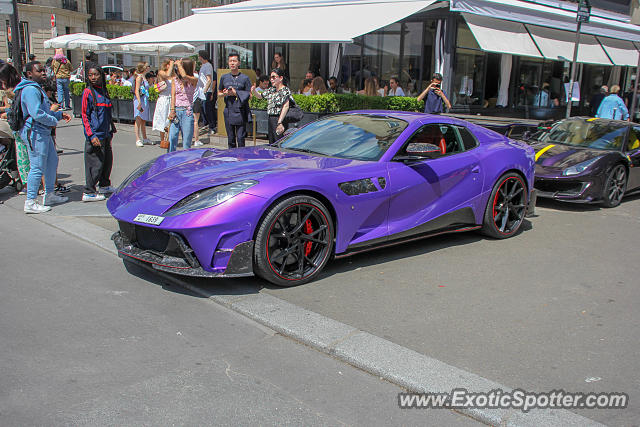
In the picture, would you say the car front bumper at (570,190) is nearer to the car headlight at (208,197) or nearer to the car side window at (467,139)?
the car side window at (467,139)

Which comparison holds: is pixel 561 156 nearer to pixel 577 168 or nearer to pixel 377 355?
pixel 577 168

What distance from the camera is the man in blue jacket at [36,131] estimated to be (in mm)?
6754

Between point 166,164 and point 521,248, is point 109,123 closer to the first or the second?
point 166,164

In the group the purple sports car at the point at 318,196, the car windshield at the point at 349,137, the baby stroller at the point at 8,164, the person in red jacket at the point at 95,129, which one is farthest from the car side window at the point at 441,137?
the baby stroller at the point at 8,164

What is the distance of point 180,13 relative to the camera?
192 feet

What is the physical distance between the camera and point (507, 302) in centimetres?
452

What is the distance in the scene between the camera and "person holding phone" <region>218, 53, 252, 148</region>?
9719 mm

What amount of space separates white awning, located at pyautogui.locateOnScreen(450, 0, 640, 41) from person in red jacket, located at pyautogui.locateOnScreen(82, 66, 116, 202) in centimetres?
859

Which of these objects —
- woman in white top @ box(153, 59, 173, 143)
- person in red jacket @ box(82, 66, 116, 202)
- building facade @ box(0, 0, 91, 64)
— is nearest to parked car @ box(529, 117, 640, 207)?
person in red jacket @ box(82, 66, 116, 202)

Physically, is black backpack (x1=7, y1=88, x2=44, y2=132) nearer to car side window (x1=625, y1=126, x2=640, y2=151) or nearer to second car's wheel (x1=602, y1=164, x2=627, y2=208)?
second car's wheel (x1=602, y1=164, x2=627, y2=208)

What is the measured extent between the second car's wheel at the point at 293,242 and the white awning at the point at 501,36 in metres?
9.11

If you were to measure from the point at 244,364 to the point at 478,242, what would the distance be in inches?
143

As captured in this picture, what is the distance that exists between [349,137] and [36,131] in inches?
153

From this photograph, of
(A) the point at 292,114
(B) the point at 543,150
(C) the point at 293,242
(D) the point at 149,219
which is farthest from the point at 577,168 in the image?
(D) the point at 149,219
